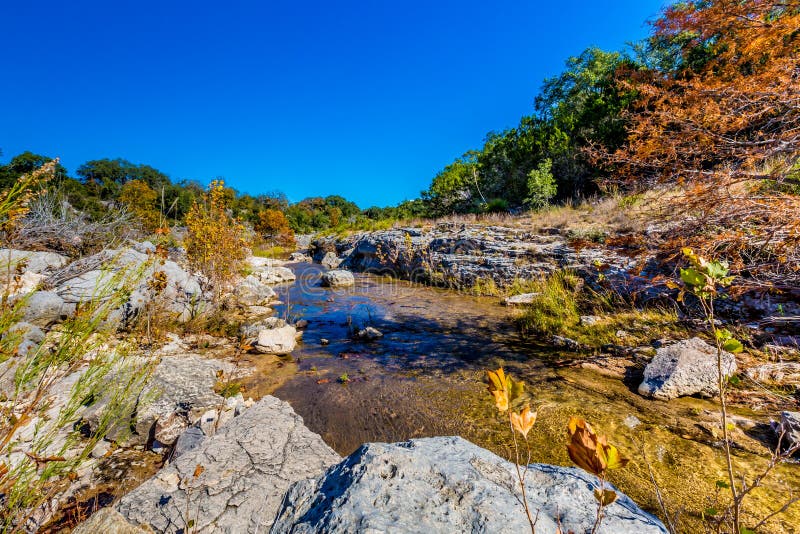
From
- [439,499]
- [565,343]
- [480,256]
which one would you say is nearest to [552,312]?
[565,343]

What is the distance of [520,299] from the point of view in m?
7.06

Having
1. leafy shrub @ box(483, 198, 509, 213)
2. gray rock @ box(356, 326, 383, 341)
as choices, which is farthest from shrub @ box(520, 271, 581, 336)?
leafy shrub @ box(483, 198, 509, 213)

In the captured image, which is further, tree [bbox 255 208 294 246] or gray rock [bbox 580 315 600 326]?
tree [bbox 255 208 294 246]

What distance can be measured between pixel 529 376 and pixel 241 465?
3126 millimetres

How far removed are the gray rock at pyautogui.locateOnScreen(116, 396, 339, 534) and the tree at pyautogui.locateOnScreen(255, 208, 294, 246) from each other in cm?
2968

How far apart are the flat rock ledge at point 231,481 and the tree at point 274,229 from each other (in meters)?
29.7

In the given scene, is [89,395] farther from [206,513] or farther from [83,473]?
[83,473]

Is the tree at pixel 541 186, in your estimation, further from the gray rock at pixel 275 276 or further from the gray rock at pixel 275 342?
the gray rock at pixel 275 342

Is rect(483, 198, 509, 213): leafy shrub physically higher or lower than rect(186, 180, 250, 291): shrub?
higher

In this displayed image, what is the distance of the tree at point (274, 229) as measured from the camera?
3035 cm

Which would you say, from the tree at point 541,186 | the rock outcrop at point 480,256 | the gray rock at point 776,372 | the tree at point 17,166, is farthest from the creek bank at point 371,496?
the tree at point 17,166

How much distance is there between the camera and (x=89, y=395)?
1.69 m

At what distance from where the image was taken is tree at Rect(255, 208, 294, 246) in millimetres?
30353

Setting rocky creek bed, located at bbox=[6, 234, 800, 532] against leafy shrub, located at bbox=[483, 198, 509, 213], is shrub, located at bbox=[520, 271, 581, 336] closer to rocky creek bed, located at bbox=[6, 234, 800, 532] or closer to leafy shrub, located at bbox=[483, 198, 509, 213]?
rocky creek bed, located at bbox=[6, 234, 800, 532]
